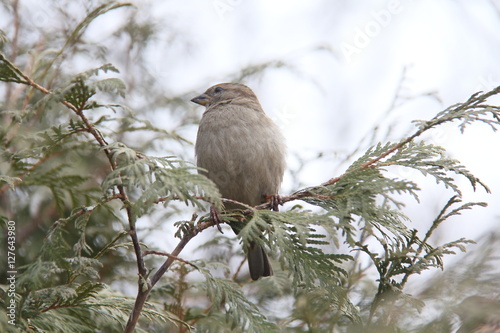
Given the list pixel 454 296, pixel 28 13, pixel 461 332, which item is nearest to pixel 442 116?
pixel 454 296

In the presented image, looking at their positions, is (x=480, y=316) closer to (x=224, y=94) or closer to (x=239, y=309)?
(x=239, y=309)

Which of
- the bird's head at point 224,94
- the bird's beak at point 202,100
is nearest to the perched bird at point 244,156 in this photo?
the bird's head at point 224,94

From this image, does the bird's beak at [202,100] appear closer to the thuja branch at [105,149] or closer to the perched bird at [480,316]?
the thuja branch at [105,149]

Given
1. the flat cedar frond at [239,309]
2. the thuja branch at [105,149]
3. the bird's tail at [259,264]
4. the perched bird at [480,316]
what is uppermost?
the thuja branch at [105,149]

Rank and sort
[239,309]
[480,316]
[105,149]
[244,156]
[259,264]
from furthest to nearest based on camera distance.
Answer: [244,156] → [259,264] → [239,309] → [105,149] → [480,316]

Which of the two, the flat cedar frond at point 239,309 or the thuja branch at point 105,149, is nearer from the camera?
the thuja branch at point 105,149

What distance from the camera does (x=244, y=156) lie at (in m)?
3.85

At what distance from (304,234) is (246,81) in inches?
124

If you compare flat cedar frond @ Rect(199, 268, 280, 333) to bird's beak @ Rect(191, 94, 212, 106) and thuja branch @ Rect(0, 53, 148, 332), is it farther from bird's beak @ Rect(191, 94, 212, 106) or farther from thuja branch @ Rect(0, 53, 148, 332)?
bird's beak @ Rect(191, 94, 212, 106)

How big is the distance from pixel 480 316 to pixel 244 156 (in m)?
2.27

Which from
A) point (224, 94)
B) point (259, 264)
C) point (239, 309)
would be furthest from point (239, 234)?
point (224, 94)

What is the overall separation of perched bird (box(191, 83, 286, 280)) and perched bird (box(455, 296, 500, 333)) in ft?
6.09

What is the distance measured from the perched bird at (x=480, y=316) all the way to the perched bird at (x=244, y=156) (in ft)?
6.09

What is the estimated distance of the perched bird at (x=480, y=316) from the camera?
180cm
